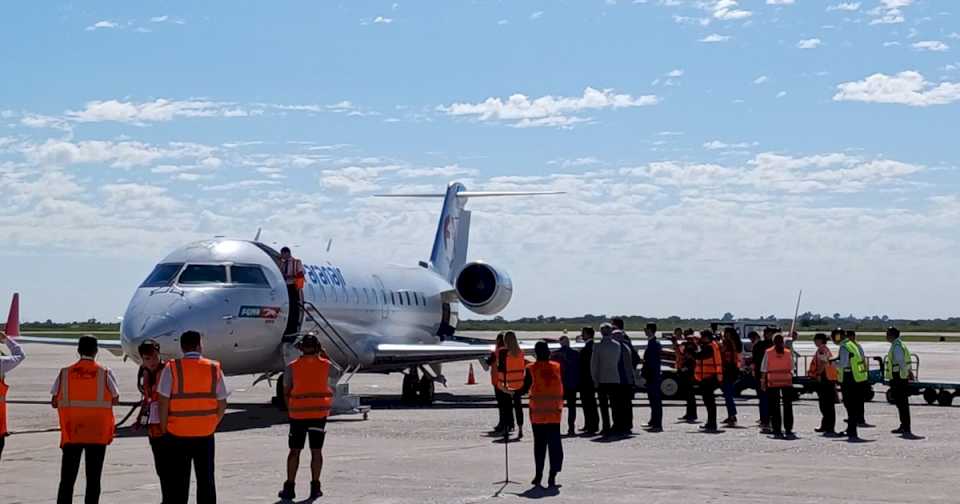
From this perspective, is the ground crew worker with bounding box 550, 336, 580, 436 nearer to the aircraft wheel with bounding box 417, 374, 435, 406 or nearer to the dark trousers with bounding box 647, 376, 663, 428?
the dark trousers with bounding box 647, 376, 663, 428

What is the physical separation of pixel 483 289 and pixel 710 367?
13595mm

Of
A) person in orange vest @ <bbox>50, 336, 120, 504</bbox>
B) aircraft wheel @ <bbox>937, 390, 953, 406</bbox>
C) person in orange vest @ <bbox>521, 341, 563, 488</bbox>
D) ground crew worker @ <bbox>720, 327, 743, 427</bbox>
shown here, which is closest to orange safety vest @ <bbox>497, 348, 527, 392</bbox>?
person in orange vest @ <bbox>521, 341, 563, 488</bbox>

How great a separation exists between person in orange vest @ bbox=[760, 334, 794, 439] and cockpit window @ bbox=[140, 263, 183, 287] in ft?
32.7

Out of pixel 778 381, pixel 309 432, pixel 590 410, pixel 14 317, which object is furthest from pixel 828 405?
pixel 14 317

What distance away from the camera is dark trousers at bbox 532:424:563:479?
47.3 feet

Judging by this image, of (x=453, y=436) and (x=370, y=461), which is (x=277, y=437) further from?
(x=370, y=461)

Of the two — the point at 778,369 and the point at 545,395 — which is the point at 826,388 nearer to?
the point at 778,369

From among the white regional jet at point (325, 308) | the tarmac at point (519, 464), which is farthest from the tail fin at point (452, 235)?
A: the tarmac at point (519, 464)

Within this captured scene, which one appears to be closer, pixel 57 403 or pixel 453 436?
pixel 57 403

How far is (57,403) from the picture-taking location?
11719mm

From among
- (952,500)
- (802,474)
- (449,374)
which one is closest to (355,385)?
(449,374)

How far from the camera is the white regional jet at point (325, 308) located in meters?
22.6

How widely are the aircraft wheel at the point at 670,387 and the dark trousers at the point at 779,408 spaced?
8.95m

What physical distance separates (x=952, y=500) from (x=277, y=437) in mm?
10314
